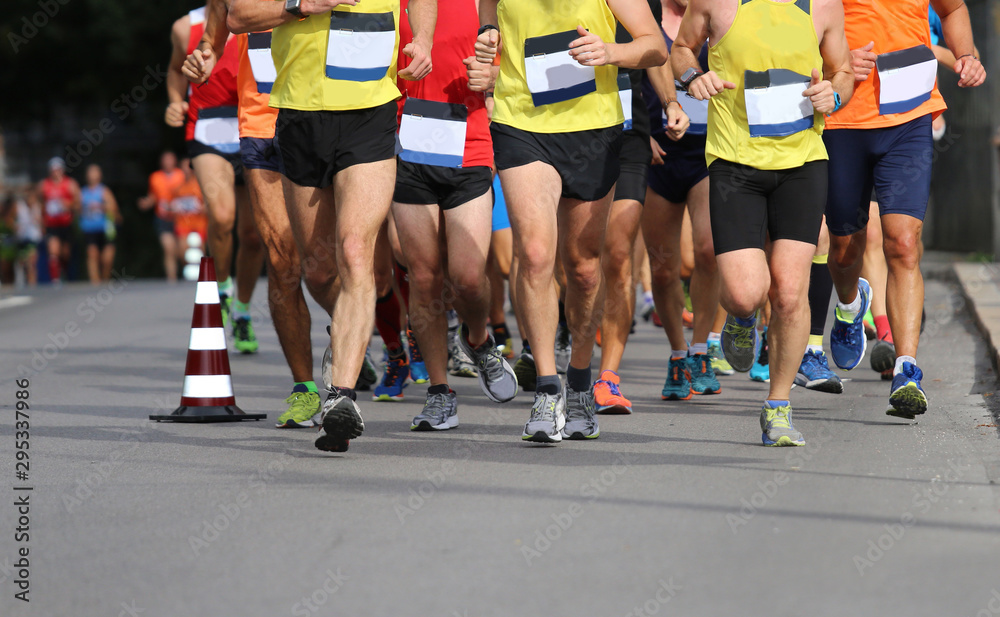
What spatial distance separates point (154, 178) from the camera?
22828mm

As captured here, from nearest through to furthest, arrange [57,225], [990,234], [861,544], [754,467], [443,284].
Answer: [861,544]
[754,467]
[443,284]
[990,234]
[57,225]

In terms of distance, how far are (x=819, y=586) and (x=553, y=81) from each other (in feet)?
9.72

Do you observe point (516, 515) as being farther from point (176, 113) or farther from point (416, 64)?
point (176, 113)

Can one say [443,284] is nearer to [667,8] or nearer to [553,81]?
[553,81]

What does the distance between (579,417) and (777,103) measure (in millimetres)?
1570

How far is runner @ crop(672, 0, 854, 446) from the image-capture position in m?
5.91

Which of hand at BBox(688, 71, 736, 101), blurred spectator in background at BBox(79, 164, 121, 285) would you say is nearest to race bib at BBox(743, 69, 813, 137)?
hand at BBox(688, 71, 736, 101)

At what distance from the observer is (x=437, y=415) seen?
6.60 meters

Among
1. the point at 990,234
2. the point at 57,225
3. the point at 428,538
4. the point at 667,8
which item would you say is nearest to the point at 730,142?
the point at 667,8

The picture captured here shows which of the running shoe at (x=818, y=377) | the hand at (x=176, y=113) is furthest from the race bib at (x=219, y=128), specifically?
the running shoe at (x=818, y=377)

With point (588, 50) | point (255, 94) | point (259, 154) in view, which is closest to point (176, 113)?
point (255, 94)

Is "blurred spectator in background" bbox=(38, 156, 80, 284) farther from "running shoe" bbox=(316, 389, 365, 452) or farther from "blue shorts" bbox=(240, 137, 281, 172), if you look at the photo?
"running shoe" bbox=(316, 389, 365, 452)

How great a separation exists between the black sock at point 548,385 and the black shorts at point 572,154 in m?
0.81

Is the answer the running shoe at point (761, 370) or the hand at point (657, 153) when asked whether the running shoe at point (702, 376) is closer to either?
the running shoe at point (761, 370)
